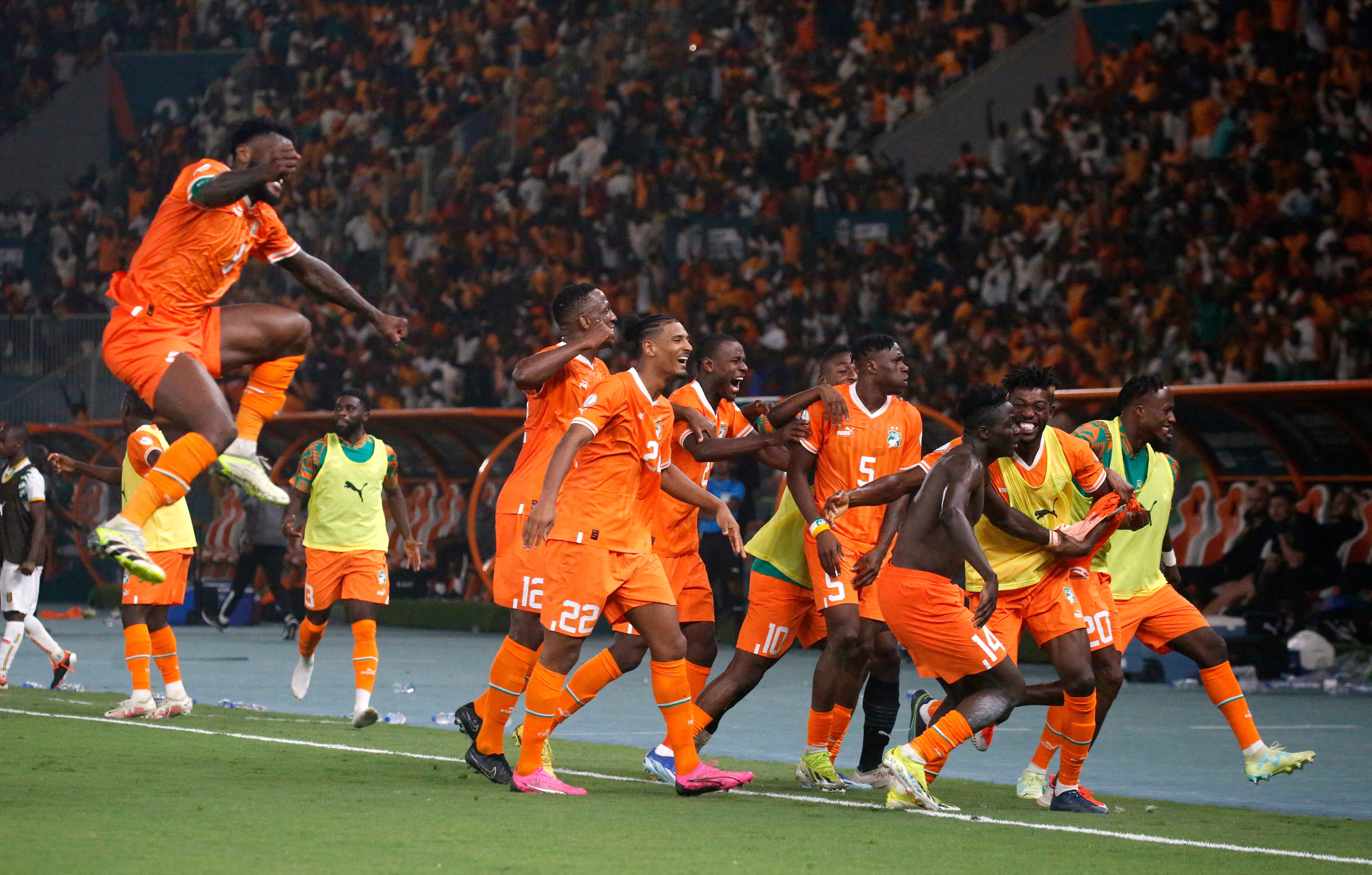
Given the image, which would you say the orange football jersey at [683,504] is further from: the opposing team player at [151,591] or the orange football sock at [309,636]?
the opposing team player at [151,591]

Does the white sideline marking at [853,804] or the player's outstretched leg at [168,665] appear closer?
the white sideline marking at [853,804]

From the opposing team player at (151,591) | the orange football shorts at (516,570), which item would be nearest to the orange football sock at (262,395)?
the orange football shorts at (516,570)

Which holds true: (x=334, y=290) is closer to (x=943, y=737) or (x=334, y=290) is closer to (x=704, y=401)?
(x=704, y=401)

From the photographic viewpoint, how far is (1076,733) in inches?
313

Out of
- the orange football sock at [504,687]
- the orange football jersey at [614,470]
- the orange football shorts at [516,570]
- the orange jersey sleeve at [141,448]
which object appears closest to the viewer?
the orange football jersey at [614,470]

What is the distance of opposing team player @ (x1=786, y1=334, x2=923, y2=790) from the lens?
27.7ft

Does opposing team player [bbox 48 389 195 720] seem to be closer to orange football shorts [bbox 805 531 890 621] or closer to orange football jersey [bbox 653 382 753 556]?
orange football jersey [bbox 653 382 753 556]

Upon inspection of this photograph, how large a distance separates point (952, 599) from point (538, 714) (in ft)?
6.41

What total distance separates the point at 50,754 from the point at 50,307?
24.6 m

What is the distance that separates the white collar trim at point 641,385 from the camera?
7754 millimetres

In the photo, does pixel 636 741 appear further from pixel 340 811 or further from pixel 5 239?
pixel 5 239

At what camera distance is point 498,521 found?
8.84 m

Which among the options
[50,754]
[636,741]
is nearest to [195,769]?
[50,754]

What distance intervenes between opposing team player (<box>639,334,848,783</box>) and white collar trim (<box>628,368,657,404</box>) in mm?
827
